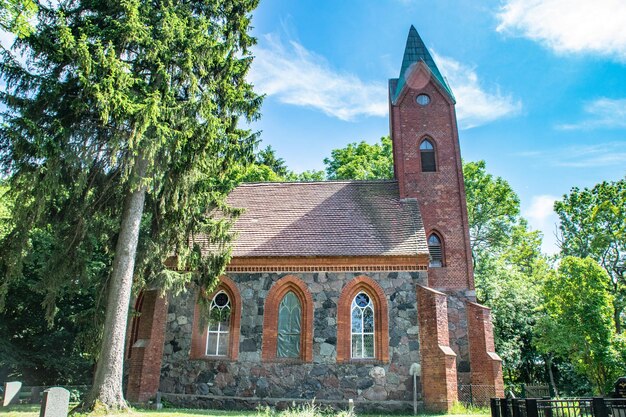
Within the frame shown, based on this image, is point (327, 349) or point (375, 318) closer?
point (327, 349)

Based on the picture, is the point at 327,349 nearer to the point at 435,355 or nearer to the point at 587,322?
the point at 435,355

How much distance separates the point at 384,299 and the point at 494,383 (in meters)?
4.41

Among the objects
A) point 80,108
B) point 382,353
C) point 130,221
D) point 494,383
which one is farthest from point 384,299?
point 80,108

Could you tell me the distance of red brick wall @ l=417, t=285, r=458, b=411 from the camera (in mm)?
13680

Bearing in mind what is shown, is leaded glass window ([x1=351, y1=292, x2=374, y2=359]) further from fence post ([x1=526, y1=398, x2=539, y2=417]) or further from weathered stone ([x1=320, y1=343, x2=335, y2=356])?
fence post ([x1=526, y1=398, x2=539, y2=417])

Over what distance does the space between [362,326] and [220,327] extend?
4.80 metres

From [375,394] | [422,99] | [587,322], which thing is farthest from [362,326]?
[587,322]

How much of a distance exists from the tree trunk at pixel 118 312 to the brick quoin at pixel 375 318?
21.7 ft

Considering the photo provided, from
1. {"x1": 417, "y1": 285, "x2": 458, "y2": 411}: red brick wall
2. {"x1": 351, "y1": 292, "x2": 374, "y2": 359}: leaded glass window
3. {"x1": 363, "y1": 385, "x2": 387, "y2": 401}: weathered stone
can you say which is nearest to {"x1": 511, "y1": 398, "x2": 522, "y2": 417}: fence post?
{"x1": 417, "y1": 285, "x2": 458, "y2": 411}: red brick wall

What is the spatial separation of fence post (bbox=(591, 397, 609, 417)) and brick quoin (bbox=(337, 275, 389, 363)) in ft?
23.5

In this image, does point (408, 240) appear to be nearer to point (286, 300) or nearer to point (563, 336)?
point (286, 300)

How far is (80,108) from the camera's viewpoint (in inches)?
442

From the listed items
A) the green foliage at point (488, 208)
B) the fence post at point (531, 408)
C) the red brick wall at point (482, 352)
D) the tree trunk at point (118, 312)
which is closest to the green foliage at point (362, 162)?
the green foliage at point (488, 208)

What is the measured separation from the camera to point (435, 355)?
46.5 feet
